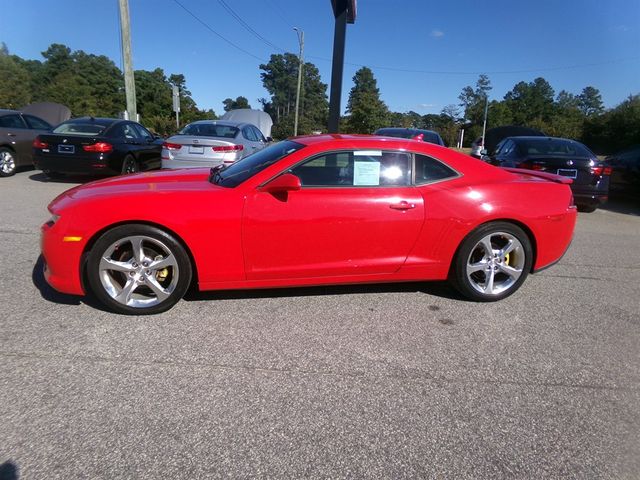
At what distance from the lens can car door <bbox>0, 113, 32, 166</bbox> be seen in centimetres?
987

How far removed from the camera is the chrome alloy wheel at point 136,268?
330 cm

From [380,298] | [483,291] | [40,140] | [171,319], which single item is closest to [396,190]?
[380,298]

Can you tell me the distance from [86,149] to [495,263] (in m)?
8.15

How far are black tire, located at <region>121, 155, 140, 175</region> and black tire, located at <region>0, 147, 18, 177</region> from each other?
2.74m

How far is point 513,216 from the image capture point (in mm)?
3818

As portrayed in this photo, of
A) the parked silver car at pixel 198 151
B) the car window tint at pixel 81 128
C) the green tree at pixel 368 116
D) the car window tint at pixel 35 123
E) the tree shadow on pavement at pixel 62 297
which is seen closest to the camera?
the tree shadow on pavement at pixel 62 297

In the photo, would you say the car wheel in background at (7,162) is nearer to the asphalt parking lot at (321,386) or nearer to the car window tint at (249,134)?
the car window tint at (249,134)

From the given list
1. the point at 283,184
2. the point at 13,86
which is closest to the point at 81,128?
the point at 283,184

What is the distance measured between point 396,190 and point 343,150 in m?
0.55

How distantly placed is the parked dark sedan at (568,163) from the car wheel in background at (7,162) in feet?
34.7

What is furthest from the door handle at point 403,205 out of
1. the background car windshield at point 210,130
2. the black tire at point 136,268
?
the background car windshield at point 210,130

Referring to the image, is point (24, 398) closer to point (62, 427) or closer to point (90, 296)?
point (62, 427)

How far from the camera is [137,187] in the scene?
11.6 feet

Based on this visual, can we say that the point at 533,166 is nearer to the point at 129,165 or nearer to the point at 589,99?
the point at 129,165
